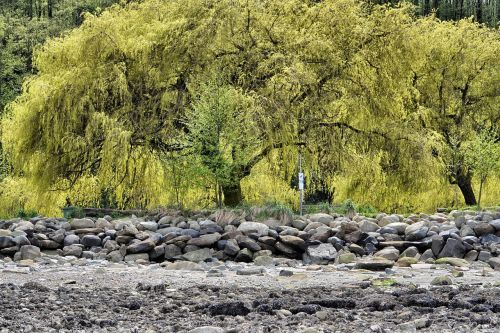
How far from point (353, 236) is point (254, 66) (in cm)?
837

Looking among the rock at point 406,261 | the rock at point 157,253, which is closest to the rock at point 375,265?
the rock at point 406,261

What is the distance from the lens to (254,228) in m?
15.2

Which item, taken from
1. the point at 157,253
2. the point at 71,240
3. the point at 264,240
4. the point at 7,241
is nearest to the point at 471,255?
the point at 264,240

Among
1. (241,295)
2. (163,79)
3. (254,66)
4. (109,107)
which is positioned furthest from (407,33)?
(241,295)

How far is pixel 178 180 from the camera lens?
19453 millimetres

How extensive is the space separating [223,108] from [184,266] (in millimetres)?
6138

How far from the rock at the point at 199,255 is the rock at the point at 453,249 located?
4377 millimetres

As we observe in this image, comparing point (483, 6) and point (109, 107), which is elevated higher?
point (483, 6)

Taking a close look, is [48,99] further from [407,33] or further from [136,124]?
[407,33]

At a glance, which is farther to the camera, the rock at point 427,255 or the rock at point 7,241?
the rock at point 7,241

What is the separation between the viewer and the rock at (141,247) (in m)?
14.9

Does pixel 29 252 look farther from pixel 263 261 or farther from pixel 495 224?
pixel 495 224

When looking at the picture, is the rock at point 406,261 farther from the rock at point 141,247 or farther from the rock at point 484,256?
the rock at point 141,247

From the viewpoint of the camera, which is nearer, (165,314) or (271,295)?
(165,314)
